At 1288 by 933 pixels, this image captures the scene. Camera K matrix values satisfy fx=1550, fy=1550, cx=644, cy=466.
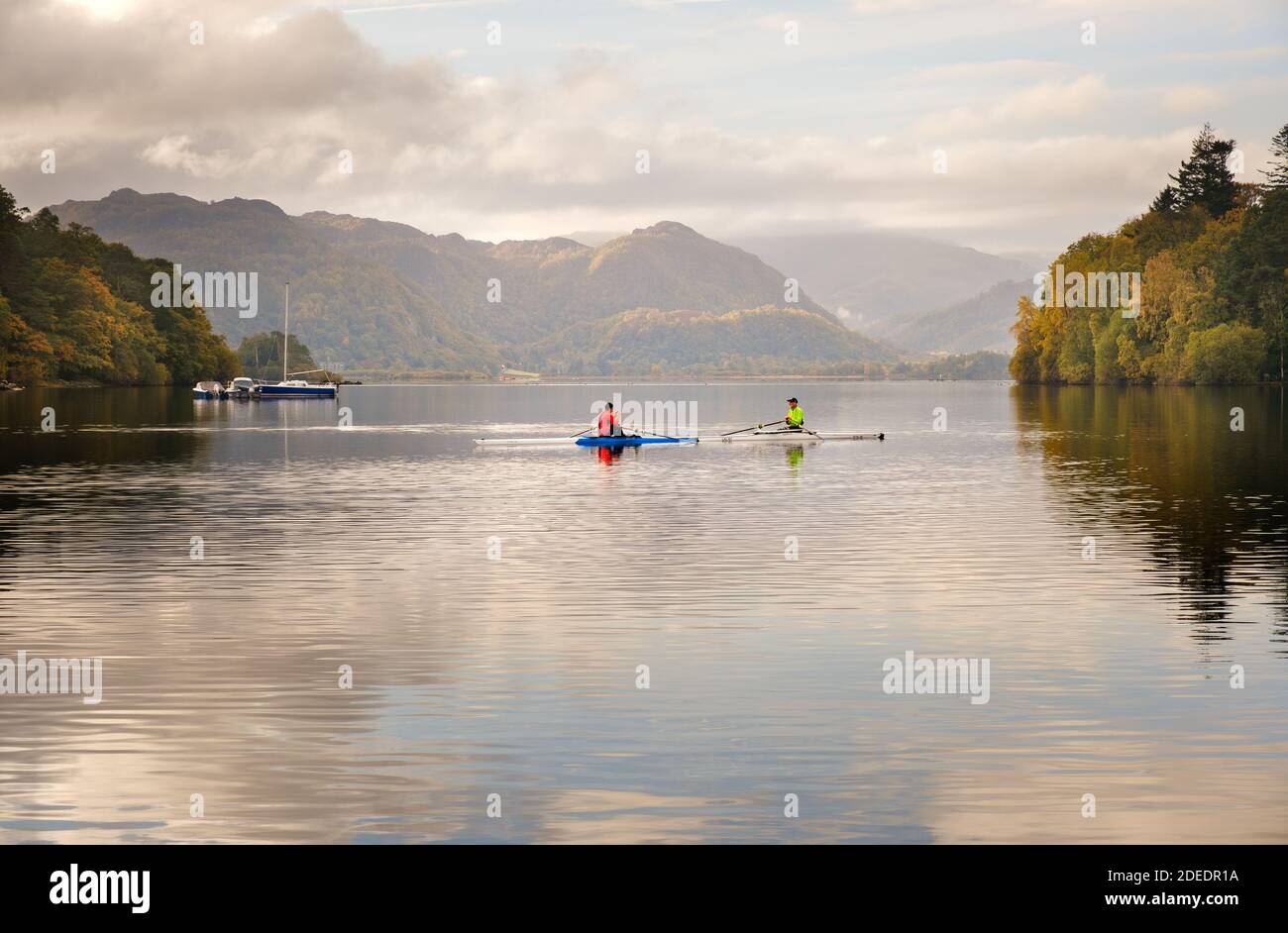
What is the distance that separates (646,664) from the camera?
22891 mm

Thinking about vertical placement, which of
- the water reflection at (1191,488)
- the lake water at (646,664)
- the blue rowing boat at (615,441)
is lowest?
the lake water at (646,664)

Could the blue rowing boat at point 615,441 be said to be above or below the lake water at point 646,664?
above

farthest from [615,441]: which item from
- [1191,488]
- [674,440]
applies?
[1191,488]

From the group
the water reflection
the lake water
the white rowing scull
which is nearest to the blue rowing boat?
the white rowing scull

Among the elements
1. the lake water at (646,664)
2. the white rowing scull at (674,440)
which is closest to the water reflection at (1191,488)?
the lake water at (646,664)

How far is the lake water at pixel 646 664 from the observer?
50.7 feet

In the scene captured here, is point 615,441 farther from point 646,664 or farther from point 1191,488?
point 646,664

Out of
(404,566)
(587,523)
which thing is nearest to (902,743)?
(404,566)

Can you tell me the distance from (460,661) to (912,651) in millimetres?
6920

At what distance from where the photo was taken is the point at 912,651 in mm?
23906

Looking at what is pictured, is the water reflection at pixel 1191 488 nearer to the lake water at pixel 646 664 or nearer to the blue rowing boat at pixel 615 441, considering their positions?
the lake water at pixel 646 664

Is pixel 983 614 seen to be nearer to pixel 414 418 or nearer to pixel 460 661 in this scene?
pixel 460 661

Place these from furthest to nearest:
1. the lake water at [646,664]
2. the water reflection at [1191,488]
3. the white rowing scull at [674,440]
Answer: the white rowing scull at [674,440]
the water reflection at [1191,488]
the lake water at [646,664]

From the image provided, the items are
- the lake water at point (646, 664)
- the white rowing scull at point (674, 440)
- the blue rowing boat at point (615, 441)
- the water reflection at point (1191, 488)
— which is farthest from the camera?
the white rowing scull at point (674, 440)
